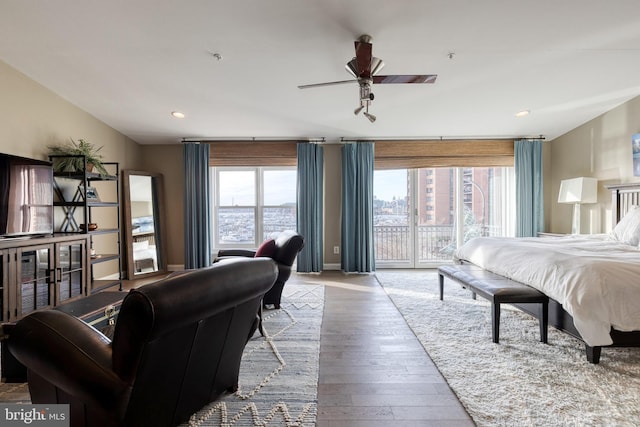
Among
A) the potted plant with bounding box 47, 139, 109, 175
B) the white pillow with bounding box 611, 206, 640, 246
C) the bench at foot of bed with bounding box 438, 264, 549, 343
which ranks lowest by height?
the bench at foot of bed with bounding box 438, 264, 549, 343

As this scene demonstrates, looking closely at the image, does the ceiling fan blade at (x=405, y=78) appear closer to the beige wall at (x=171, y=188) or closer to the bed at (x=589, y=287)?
the bed at (x=589, y=287)

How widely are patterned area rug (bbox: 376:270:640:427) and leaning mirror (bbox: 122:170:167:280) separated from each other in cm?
417

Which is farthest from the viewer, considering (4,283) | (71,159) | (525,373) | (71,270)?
(71,159)

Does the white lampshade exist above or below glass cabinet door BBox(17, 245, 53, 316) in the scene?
above

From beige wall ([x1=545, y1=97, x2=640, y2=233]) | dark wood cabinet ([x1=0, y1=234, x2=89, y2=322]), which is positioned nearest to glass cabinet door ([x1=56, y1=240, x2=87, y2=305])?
dark wood cabinet ([x1=0, y1=234, x2=89, y2=322])

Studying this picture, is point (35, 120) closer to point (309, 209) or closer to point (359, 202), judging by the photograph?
point (309, 209)

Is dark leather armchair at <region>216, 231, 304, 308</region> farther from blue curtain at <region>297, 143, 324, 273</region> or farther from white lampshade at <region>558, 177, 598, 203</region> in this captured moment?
white lampshade at <region>558, 177, 598, 203</region>

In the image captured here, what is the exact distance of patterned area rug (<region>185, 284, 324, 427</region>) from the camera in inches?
61.8

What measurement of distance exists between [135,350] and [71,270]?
311 cm

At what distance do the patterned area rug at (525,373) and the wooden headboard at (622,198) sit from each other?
89.9 inches

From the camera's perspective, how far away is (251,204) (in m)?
5.59

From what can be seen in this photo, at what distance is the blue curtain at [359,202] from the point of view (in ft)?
16.5

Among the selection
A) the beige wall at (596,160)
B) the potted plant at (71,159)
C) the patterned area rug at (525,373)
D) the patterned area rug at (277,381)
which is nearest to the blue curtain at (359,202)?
the patterned area rug at (525,373)

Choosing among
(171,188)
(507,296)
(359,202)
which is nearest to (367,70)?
(507,296)
